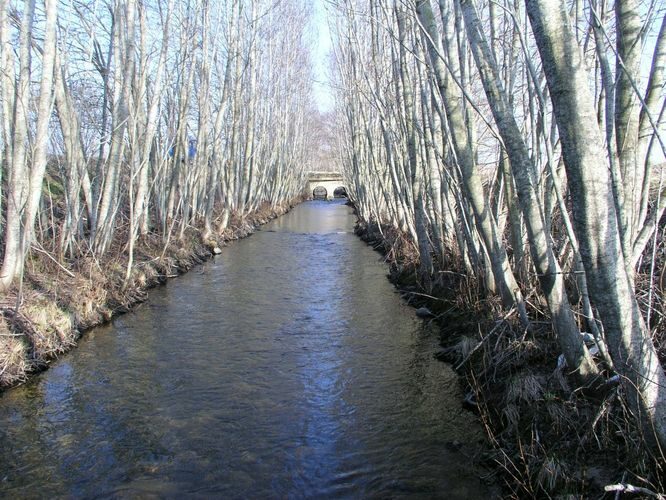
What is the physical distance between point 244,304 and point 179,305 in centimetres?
112

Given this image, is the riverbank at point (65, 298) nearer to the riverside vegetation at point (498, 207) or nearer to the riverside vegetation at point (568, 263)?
the riverside vegetation at point (498, 207)

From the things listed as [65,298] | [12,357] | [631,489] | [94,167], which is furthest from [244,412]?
[94,167]

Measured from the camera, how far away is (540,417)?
4.33m

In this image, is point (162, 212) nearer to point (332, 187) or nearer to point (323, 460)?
point (323, 460)

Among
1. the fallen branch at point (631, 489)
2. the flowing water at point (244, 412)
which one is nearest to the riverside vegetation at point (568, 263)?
the fallen branch at point (631, 489)

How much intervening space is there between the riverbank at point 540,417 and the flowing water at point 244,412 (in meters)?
0.26

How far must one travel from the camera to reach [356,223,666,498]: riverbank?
11.2 ft

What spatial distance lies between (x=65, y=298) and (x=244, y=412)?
12.2 feet

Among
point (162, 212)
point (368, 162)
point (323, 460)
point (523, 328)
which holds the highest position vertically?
point (368, 162)

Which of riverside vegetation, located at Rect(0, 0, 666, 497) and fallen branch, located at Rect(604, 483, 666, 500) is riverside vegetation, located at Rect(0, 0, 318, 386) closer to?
riverside vegetation, located at Rect(0, 0, 666, 497)

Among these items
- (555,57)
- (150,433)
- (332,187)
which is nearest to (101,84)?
(150,433)

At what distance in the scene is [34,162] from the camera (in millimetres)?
7004

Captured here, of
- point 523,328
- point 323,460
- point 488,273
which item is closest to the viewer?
point 323,460

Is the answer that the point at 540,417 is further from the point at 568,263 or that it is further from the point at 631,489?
the point at 568,263
